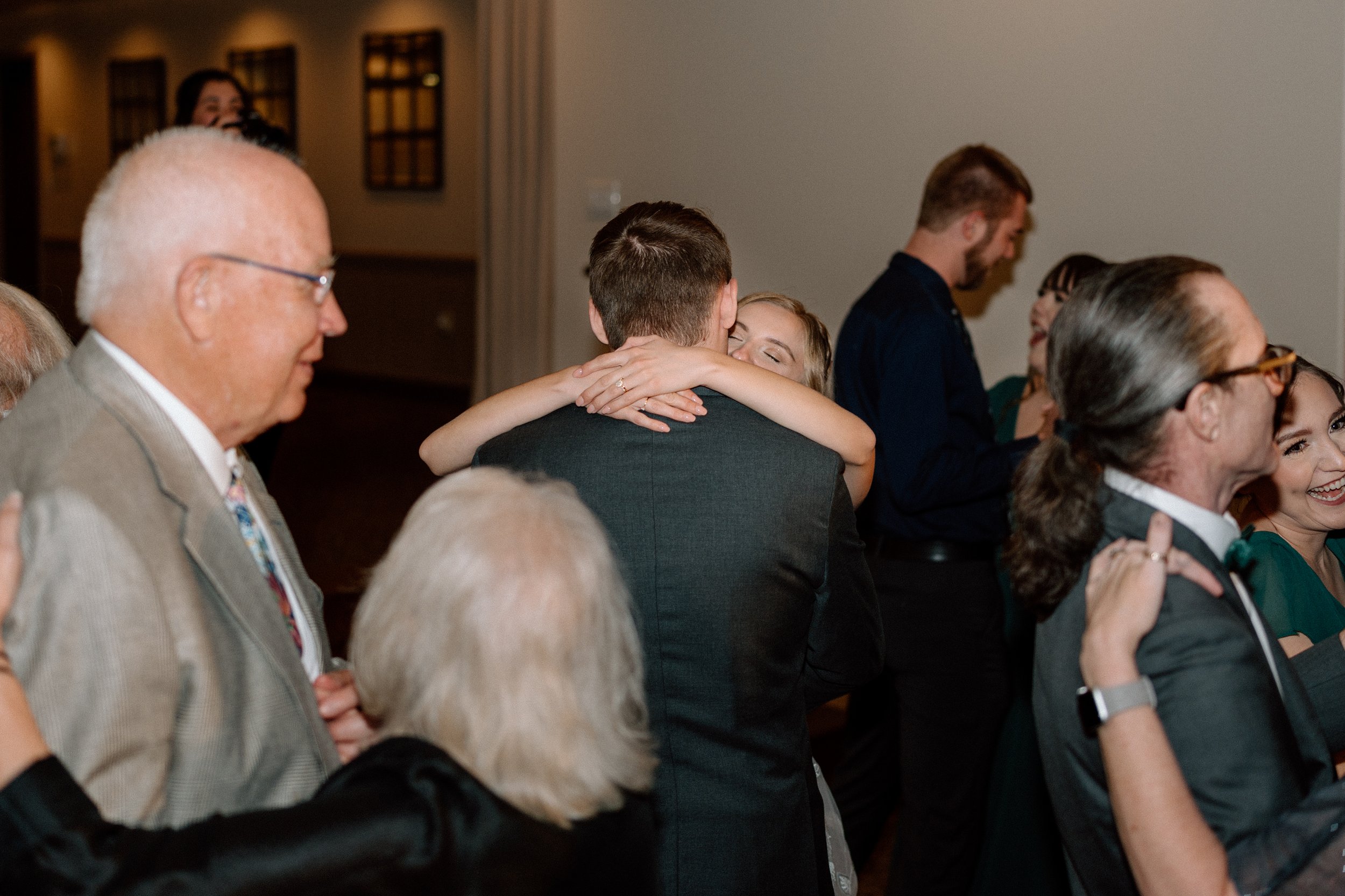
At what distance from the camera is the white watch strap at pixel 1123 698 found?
4.14 feet

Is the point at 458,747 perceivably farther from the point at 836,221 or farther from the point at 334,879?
the point at 836,221

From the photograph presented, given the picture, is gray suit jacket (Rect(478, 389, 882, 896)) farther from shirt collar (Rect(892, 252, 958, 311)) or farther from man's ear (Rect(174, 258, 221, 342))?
shirt collar (Rect(892, 252, 958, 311))

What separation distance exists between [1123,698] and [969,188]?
2.15 m

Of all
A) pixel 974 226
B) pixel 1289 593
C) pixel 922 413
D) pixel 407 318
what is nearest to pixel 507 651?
pixel 1289 593

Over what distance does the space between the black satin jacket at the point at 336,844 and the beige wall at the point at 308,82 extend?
27.5 ft

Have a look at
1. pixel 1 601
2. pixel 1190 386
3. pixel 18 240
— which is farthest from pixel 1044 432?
pixel 18 240

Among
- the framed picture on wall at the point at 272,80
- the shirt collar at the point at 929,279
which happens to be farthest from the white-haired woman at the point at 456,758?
the framed picture on wall at the point at 272,80

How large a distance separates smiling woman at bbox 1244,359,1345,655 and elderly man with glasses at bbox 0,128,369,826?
155 cm

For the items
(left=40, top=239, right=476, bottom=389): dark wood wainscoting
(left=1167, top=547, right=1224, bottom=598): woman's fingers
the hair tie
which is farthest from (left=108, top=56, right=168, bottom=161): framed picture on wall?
(left=1167, top=547, right=1224, bottom=598): woman's fingers

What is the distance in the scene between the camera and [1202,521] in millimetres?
1393

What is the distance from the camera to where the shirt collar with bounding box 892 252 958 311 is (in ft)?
10.0

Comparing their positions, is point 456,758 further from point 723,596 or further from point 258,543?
point 723,596

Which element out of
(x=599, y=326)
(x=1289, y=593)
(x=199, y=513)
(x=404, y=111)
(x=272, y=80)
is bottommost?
(x=1289, y=593)

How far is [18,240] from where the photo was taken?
13.5 metres
